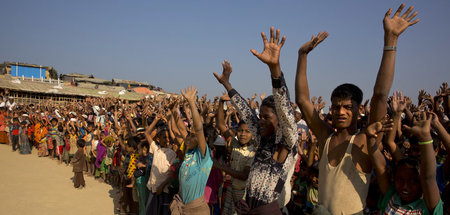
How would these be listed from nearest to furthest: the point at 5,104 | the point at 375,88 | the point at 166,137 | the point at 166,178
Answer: the point at 375,88 → the point at 166,178 → the point at 166,137 → the point at 5,104

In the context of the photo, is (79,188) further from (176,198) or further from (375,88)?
(375,88)

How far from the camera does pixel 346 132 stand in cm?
201

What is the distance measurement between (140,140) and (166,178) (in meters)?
1.57

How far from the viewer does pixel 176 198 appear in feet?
10.5

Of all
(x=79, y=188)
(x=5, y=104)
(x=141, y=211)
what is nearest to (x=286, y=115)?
(x=141, y=211)

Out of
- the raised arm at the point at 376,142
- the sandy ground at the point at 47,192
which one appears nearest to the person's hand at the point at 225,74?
the raised arm at the point at 376,142

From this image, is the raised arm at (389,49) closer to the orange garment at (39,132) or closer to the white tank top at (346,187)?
the white tank top at (346,187)

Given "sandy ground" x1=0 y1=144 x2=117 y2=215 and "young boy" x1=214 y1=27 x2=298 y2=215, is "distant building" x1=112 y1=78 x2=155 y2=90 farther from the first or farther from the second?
"young boy" x1=214 y1=27 x2=298 y2=215

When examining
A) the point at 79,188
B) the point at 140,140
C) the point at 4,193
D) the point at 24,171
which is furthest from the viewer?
the point at 24,171

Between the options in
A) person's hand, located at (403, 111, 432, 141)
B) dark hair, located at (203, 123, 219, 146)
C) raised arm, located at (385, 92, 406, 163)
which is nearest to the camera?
person's hand, located at (403, 111, 432, 141)

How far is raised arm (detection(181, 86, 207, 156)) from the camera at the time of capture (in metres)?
2.89

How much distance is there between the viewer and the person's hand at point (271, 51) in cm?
202

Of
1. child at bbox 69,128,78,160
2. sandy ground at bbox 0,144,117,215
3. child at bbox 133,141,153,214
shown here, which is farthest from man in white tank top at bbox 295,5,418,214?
child at bbox 69,128,78,160

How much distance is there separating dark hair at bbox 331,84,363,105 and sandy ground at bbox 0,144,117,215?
547cm
